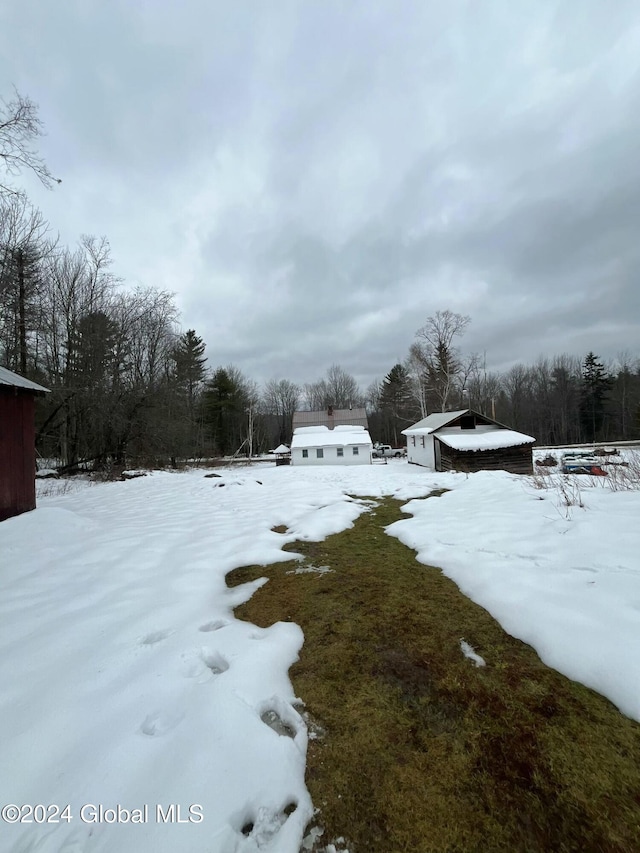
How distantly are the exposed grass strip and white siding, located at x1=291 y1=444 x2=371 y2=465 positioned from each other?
81.1ft

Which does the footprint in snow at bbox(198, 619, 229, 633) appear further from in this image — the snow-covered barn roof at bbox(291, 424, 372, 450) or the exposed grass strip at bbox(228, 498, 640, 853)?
the snow-covered barn roof at bbox(291, 424, 372, 450)

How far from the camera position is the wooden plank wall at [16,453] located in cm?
673

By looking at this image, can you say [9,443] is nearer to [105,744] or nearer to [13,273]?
[105,744]

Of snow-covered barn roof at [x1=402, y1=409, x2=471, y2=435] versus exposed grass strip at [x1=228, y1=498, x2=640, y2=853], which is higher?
snow-covered barn roof at [x1=402, y1=409, x2=471, y2=435]

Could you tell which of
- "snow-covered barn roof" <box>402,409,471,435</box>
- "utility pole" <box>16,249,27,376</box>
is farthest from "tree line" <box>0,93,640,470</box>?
"snow-covered barn roof" <box>402,409,471,435</box>

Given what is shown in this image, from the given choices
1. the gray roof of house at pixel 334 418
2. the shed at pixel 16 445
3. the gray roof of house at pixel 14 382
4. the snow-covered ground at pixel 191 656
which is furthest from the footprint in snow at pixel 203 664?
the gray roof of house at pixel 334 418

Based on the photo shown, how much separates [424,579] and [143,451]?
20.9 m

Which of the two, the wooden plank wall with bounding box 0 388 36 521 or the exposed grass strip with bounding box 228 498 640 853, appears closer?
the exposed grass strip with bounding box 228 498 640 853

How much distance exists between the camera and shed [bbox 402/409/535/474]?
692 inches

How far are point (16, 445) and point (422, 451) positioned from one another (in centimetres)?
2005

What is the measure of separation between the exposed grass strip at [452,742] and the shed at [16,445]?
666 cm

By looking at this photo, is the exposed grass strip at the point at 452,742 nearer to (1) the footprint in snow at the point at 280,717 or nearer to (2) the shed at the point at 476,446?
(1) the footprint in snow at the point at 280,717

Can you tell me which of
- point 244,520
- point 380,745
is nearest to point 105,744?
point 380,745

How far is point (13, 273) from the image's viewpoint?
1284cm
